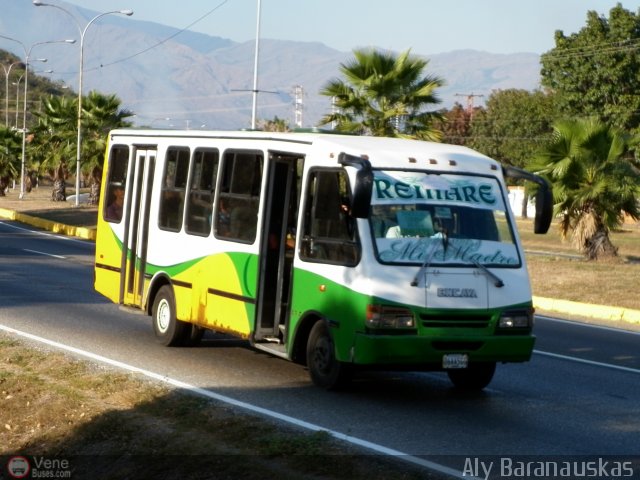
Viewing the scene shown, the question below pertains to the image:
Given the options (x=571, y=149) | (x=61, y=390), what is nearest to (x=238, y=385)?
(x=61, y=390)

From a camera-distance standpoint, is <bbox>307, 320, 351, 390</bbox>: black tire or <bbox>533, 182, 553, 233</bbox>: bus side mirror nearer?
<bbox>307, 320, 351, 390</bbox>: black tire

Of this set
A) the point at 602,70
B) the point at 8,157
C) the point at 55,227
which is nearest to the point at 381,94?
the point at 55,227

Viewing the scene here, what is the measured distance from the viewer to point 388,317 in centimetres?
1119

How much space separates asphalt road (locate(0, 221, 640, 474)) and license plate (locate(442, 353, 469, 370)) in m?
0.40

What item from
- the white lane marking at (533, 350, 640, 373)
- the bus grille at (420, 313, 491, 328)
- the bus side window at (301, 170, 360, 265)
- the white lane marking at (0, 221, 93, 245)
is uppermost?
the bus side window at (301, 170, 360, 265)

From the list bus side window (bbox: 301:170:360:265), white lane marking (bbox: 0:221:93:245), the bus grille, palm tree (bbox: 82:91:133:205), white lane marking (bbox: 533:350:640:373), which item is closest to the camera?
the bus grille

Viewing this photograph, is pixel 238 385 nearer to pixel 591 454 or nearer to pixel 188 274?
pixel 188 274

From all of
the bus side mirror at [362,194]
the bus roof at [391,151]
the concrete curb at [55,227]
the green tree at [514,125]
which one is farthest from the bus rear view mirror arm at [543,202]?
the green tree at [514,125]

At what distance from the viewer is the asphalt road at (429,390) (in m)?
10.1

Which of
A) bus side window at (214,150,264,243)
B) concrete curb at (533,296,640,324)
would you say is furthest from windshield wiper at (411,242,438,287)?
concrete curb at (533,296,640,324)

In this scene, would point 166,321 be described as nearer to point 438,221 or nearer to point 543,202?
point 438,221

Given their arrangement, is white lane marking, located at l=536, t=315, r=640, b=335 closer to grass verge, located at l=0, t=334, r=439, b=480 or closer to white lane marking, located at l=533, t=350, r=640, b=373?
white lane marking, located at l=533, t=350, r=640, b=373

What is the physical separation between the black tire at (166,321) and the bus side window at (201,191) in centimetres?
97

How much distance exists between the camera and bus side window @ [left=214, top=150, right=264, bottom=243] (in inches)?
516
